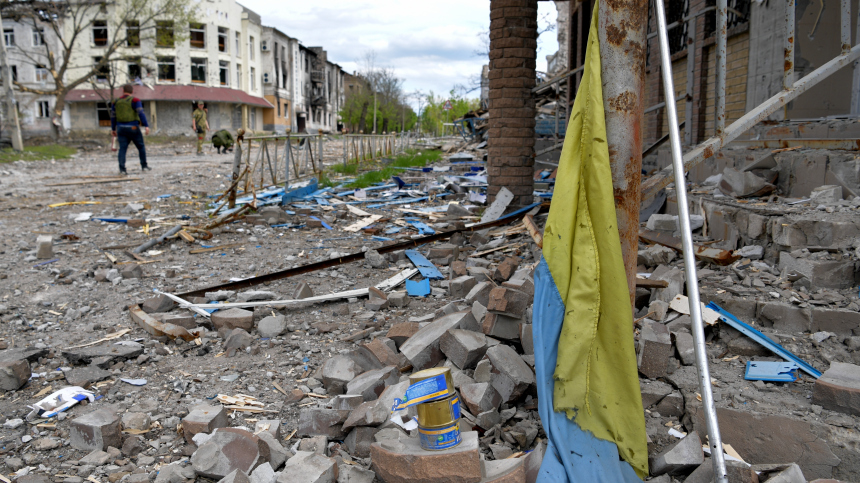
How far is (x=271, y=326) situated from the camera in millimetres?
4062

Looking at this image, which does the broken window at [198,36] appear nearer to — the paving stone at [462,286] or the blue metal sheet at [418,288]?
the blue metal sheet at [418,288]

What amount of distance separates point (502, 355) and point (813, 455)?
54.0 inches

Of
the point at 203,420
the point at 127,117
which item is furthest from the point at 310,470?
the point at 127,117

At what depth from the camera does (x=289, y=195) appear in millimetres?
9938

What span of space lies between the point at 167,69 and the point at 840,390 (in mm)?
48006

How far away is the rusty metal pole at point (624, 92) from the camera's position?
83.0 inches

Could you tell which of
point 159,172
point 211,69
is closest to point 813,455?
point 159,172

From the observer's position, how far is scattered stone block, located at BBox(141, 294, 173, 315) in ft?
14.8

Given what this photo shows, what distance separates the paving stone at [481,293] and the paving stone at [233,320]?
5.46 feet

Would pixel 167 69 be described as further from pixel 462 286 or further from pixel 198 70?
pixel 462 286

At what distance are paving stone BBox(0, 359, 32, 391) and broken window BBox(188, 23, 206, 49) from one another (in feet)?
152

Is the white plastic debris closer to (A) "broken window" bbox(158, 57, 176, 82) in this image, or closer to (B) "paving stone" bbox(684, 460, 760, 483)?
(B) "paving stone" bbox(684, 460, 760, 483)

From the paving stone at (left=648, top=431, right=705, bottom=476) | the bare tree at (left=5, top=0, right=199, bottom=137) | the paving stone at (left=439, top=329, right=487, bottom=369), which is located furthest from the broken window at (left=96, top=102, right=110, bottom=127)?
the paving stone at (left=648, top=431, right=705, bottom=476)

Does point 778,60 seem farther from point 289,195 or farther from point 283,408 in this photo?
point 289,195
